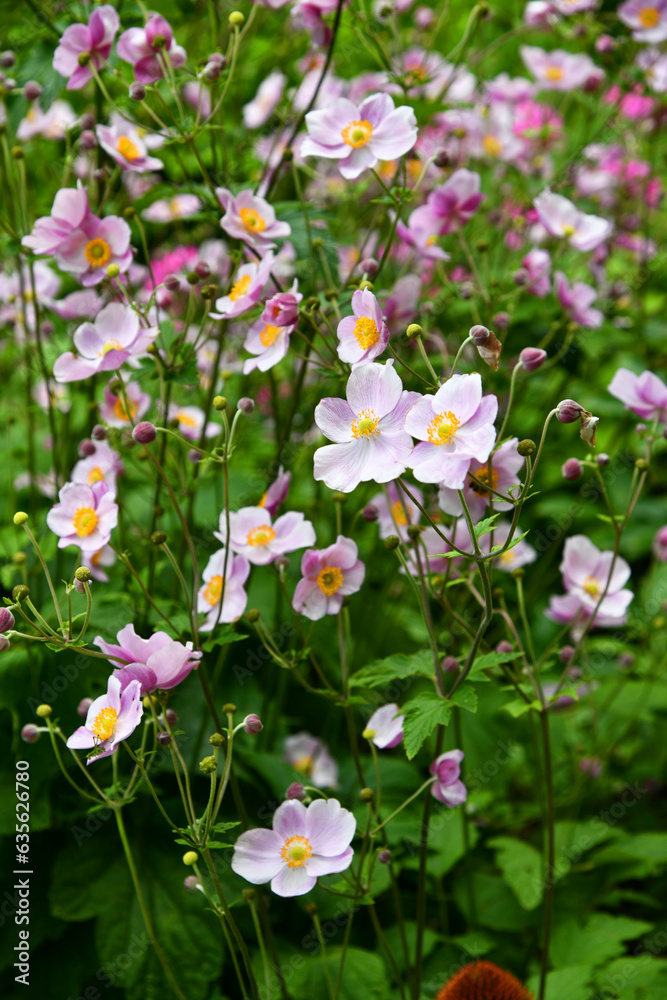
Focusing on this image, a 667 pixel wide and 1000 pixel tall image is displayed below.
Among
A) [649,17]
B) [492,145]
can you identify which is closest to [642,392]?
[649,17]

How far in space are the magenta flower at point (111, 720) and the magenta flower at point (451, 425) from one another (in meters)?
0.47

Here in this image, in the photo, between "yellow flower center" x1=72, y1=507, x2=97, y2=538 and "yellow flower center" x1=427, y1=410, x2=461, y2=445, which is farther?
"yellow flower center" x1=72, y1=507, x2=97, y2=538

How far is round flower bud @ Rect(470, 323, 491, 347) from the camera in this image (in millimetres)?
1108

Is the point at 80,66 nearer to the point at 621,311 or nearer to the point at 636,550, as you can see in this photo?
the point at 621,311

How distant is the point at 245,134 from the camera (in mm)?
2578

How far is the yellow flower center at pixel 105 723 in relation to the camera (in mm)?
1114

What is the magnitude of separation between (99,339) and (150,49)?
1.81 ft

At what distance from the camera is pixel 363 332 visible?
46.2 inches

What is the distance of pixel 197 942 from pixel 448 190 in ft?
5.27

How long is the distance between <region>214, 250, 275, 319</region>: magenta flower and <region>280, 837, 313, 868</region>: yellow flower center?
0.82 metres

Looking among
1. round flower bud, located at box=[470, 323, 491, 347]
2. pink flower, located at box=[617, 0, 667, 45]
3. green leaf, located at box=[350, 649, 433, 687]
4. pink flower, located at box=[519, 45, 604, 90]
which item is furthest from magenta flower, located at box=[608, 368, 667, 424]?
pink flower, located at box=[519, 45, 604, 90]

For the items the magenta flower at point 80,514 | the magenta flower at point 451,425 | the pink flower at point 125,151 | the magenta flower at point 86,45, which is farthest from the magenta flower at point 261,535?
the magenta flower at point 86,45

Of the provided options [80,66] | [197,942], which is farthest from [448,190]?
[197,942]

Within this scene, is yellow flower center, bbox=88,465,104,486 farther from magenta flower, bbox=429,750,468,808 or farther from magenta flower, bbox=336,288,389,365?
magenta flower, bbox=429,750,468,808
